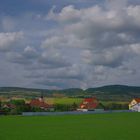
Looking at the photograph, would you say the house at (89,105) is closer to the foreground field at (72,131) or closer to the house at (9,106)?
the house at (9,106)

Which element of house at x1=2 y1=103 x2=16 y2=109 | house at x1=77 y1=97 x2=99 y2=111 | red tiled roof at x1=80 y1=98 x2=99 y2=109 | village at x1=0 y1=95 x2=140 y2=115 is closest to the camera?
village at x1=0 y1=95 x2=140 y2=115

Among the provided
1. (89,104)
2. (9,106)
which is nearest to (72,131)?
(9,106)

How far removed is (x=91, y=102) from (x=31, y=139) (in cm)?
11460

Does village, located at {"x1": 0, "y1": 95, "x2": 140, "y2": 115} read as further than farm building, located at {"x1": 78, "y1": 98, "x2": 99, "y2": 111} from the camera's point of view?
No

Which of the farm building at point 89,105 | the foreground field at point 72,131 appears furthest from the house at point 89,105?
the foreground field at point 72,131

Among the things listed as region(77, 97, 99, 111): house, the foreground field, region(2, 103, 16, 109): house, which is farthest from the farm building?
the foreground field

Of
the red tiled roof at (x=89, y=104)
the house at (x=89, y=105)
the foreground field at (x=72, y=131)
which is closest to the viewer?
the foreground field at (x=72, y=131)

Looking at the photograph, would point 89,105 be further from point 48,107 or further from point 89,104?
point 48,107

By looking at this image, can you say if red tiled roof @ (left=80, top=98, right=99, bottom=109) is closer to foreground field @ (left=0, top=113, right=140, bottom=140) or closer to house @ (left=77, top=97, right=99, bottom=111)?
house @ (left=77, top=97, right=99, bottom=111)

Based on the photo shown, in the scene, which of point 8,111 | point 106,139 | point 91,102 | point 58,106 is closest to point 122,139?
point 106,139

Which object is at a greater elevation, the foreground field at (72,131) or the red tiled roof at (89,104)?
the red tiled roof at (89,104)

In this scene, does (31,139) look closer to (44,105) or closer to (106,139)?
(106,139)

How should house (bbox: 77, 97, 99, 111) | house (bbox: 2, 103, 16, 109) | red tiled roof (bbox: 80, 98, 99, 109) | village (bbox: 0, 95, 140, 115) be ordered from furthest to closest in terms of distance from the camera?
red tiled roof (bbox: 80, 98, 99, 109)
house (bbox: 77, 97, 99, 111)
house (bbox: 2, 103, 16, 109)
village (bbox: 0, 95, 140, 115)

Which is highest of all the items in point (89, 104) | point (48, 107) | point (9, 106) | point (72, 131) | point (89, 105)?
point (9, 106)
